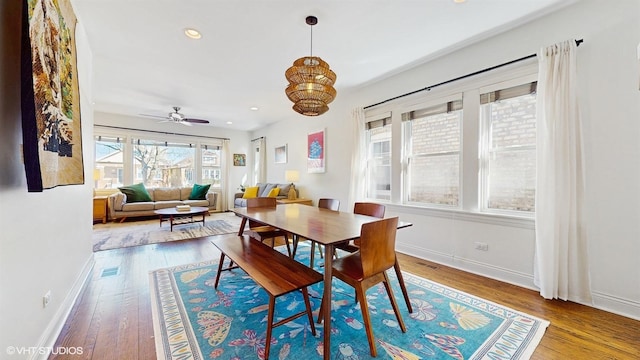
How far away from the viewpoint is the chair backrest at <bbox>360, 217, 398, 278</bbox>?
1490 mm

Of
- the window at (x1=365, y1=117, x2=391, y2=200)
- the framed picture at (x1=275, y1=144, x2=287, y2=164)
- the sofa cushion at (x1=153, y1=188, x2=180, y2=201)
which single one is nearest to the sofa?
the framed picture at (x1=275, y1=144, x2=287, y2=164)

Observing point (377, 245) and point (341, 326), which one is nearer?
Answer: point (377, 245)

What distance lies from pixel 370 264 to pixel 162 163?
7.19 metres

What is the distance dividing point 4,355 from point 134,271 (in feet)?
6.16

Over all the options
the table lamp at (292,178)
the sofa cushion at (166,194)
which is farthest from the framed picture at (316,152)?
the sofa cushion at (166,194)

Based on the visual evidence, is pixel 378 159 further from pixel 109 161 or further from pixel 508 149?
pixel 109 161

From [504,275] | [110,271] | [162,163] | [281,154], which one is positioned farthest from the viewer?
[162,163]

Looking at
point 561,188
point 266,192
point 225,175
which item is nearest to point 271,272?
point 561,188

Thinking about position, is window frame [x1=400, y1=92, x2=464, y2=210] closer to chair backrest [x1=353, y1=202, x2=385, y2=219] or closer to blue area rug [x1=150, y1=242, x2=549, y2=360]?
chair backrest [x1=353, y1=202, x2=385, y2=219]

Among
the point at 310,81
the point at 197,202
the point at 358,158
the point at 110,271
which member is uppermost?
the point at 310,81

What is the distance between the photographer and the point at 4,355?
1.07 m

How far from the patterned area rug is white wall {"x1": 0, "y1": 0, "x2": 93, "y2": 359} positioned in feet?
6.97

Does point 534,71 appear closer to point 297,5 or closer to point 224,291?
point 297,5

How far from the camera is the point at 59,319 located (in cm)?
174
